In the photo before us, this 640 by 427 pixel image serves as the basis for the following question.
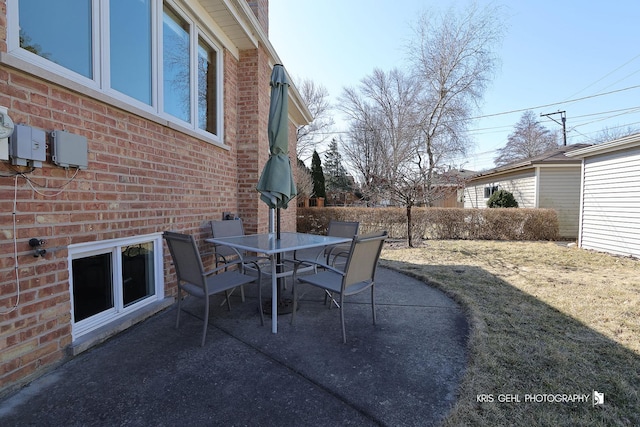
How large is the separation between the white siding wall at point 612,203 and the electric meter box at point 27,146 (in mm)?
11000

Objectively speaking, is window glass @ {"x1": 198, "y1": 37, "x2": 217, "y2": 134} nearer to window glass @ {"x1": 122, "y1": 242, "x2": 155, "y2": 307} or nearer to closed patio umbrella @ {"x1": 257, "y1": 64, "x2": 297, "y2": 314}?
closed patio umbrella @ {"x1": 257, "y1": 64, "x2": 297, "y2": 314}

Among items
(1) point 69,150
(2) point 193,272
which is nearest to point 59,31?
(1) point 69,150

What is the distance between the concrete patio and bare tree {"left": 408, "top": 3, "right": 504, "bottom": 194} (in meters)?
15.5

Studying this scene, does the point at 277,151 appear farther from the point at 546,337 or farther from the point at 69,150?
the point at 546,337

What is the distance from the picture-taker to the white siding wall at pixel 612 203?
7367 mm

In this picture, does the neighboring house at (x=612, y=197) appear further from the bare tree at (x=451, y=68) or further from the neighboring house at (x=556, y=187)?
the bare tree at (x=451, y=68)

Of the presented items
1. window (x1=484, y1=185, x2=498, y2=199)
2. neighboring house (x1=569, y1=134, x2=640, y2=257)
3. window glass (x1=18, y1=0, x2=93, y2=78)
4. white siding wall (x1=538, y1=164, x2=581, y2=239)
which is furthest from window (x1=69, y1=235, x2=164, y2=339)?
window (x1=484, y1=185, x2=498, y2=199)

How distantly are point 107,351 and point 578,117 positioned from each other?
1201 inches

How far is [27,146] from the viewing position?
201 cm

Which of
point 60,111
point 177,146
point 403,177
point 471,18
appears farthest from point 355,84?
point 60,111

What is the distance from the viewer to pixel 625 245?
298 inches

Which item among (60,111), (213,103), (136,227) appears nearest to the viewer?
(60,111)

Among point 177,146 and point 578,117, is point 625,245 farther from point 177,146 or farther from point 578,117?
point 578,117

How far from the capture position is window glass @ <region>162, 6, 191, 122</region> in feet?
12.3
